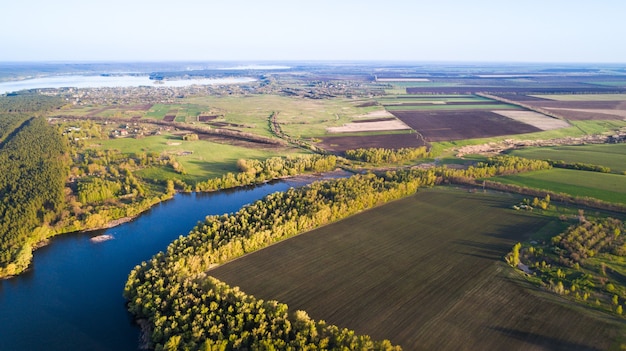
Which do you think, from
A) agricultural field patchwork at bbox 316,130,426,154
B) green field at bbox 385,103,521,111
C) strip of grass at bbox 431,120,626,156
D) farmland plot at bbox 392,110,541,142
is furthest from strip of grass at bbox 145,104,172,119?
strip of grass at bbox 431,120,626,156

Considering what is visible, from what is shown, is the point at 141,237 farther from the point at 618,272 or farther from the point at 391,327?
the point at 618,272

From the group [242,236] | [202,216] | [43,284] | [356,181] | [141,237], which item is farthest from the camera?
[356,181]

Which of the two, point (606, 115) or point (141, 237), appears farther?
point (606, 115)

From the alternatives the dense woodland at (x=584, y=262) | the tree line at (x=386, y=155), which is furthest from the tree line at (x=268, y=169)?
the dense woodland at (x=584, y=262)

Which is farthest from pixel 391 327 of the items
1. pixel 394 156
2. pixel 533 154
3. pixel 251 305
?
pixel 533 154

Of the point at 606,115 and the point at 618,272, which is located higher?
the point at 606,115

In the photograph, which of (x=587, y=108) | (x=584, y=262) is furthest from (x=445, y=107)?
(x=584, y=262)

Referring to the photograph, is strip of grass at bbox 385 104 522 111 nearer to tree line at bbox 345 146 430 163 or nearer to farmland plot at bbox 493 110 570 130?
farmland plot at bbox 493 110 570 130

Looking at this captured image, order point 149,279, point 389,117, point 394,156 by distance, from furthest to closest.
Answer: point 389,117, point 394,156, point 149,279
